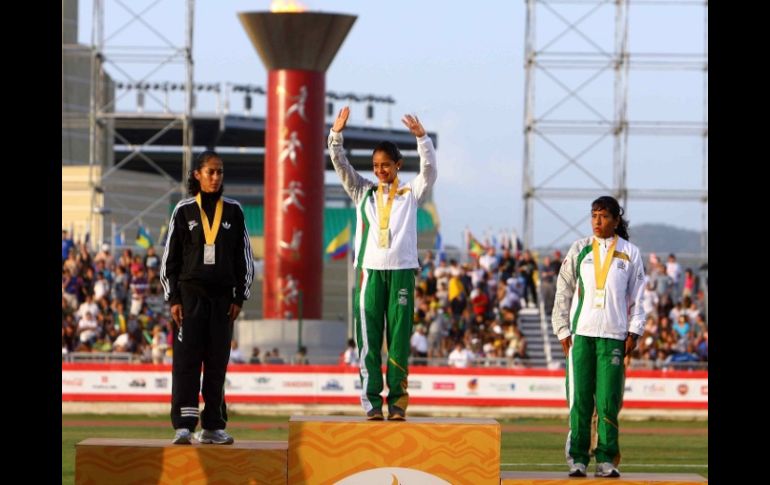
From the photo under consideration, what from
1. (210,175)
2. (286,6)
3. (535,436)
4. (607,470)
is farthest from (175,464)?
(286,6)

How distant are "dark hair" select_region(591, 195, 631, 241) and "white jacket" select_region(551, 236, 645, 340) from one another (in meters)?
0.17

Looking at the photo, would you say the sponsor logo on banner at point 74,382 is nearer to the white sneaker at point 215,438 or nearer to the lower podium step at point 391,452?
the white sneaker at point 215,438

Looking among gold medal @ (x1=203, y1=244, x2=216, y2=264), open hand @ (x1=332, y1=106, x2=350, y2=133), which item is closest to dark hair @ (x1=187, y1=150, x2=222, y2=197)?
gold medal @ (x1=203, y1=244, x2=216, y2=264)

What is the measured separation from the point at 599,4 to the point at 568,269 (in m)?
27.2

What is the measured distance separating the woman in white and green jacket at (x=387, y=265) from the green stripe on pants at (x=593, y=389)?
1285 millimetres

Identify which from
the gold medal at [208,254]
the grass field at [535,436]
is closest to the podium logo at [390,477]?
the gold medal at [208,254]

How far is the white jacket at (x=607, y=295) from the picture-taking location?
38.9ft

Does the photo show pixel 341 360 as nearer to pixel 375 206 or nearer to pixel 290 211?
pixel 290 211

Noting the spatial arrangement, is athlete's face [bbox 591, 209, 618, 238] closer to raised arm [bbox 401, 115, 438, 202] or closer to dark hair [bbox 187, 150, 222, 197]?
raised arm [bbox 401, 115, 438, 202]

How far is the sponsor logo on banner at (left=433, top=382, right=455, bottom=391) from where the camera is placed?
1088 inches

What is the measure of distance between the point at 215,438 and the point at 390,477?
133 centimetres

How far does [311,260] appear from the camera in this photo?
3719 cm
